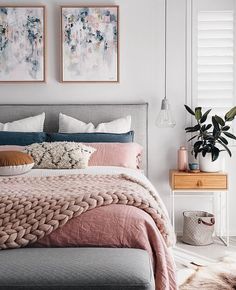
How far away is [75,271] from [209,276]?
61.6 inches

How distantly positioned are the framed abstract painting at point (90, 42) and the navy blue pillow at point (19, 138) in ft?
2.21

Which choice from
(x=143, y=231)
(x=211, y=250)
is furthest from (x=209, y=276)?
(x=143, y=231)

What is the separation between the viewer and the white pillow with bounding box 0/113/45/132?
13.1 ft

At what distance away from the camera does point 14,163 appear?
122 inches

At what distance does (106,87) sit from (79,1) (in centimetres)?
81

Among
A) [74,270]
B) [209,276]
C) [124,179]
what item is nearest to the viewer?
[74,270]

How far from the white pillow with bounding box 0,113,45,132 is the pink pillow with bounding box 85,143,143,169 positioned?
23.5 inches

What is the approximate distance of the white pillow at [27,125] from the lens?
13.1 feet

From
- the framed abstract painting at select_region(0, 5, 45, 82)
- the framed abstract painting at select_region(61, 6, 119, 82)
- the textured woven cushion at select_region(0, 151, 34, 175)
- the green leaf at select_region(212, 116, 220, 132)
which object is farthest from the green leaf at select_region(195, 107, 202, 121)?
the textured woven cushion at select_region(0, 151, 34, 175)

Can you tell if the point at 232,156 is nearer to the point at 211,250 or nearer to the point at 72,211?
the point at 211,250

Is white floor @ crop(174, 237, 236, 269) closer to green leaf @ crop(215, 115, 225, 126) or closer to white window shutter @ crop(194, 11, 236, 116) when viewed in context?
green leaf @ crop(215, 115, 225, 126)

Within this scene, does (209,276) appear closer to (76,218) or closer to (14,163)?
(76,218)

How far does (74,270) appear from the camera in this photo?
175cm

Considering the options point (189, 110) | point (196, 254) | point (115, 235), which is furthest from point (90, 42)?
point (115, 235)
